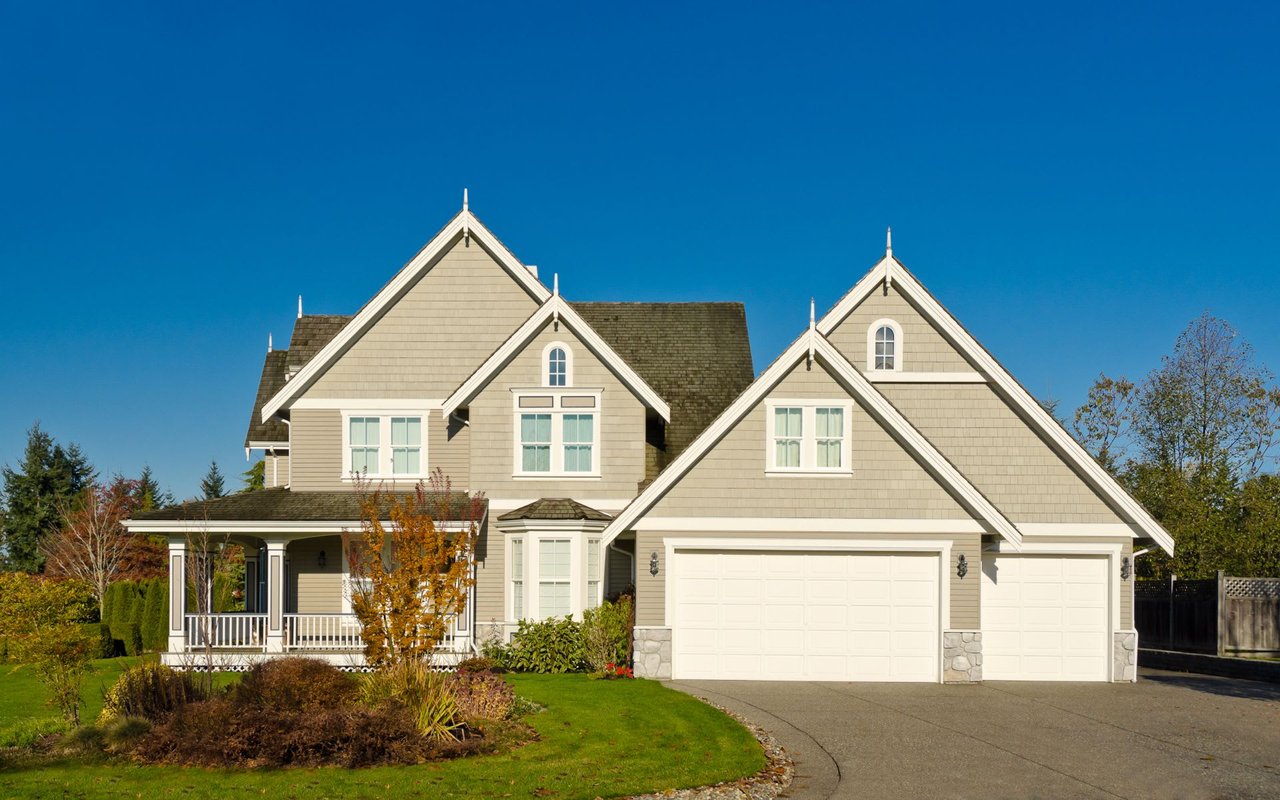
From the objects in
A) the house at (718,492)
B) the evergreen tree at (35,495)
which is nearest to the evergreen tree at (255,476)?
the evergreen tree at (35,495)

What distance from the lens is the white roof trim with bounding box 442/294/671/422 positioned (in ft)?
75.4

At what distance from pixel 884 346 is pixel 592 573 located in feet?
25.2

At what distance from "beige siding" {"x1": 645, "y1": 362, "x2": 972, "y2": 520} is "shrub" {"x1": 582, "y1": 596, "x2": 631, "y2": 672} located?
243 cm

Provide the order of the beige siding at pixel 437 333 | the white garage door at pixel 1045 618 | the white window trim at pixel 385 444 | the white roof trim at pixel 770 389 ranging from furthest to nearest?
the beige siding at pixel 437 333 → the white window trim at pixel 385 444 → the white garage door at pixel 1045 618 → the white roof trim at pixel 770 389

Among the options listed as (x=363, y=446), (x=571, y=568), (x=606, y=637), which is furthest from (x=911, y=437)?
(x=363, y=446)

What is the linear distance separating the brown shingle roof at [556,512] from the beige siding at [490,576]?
2.13 ft

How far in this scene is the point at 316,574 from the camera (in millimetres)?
24250

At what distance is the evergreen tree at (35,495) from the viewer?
195 feet

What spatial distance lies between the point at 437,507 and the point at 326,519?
2191 millimetres

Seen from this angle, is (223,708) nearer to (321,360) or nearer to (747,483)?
(747,483)

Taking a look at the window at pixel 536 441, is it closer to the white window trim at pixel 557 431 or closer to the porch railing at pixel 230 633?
the white window trim at pixel 557 431

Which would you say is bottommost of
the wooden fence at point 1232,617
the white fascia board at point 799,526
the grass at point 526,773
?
the wooden fence at point 1232,617

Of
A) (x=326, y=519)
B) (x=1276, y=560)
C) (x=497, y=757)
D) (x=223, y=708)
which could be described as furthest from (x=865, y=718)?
(x=1276, y=560)

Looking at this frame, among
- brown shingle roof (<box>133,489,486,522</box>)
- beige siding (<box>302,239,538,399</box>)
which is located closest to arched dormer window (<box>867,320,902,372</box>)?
beige siding (<box>302,239,538,399</box>)
